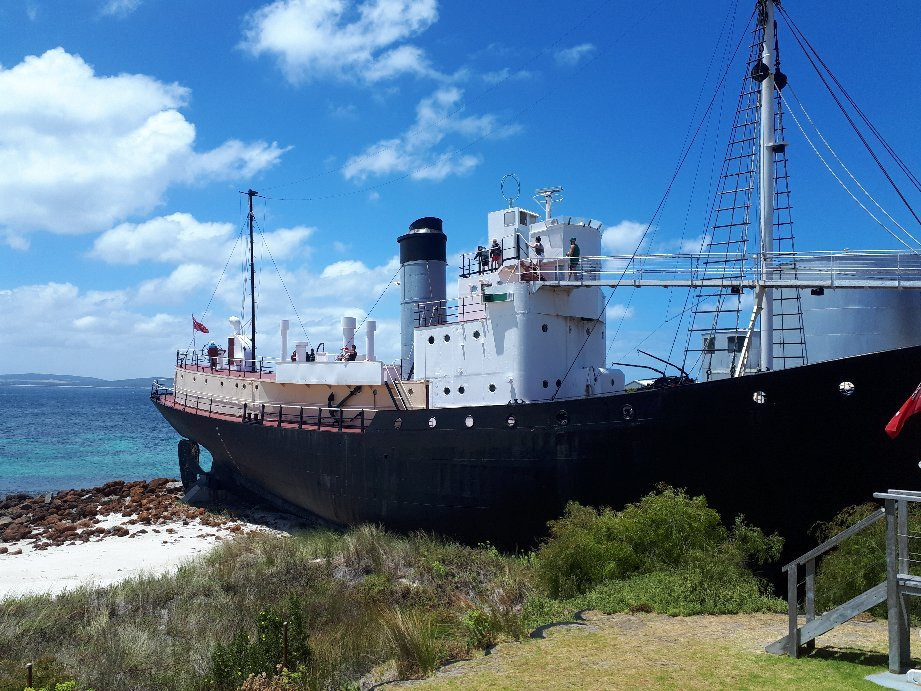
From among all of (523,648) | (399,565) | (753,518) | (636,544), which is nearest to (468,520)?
(399,565)

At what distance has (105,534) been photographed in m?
22.1

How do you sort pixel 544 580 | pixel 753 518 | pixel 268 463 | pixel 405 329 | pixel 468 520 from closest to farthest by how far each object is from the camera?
pixel 544 580 → pixel 753 518 → pixel 468 520 → pixel 405 329 → pixel 268 463

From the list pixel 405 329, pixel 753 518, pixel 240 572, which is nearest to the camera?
pixel 753 518

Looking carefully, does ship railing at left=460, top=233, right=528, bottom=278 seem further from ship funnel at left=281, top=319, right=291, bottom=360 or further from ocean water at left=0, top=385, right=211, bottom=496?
ocean water at left=0, top=385, right=211, bottom=496

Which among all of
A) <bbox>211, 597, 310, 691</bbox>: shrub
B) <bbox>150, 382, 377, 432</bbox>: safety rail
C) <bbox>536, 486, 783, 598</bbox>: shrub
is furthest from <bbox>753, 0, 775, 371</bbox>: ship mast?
<bbox>211, 597, 310, 691</bbox>: shrub

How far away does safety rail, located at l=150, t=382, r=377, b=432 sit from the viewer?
1853 cm

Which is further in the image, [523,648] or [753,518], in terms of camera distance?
[753,518]

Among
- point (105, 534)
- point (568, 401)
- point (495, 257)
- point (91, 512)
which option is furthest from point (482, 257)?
point (91, 512)

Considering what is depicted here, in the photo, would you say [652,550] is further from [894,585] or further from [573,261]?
[573,261]

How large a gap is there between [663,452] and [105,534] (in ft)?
58.8

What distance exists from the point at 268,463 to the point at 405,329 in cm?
660

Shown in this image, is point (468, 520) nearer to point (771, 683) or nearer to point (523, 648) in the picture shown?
point (523, 648)

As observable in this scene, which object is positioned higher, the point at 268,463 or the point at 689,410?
the point at 689,410

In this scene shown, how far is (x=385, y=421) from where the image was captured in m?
16.7
